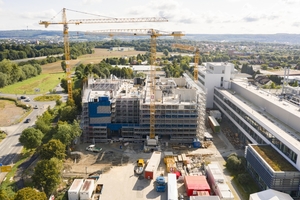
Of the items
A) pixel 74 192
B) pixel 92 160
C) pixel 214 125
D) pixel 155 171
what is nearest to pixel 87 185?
pixel 74 192

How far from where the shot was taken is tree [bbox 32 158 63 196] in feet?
104

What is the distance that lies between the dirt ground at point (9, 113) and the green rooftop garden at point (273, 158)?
52480mm

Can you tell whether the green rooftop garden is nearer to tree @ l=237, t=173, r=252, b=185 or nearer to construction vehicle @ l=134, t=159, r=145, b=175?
tree @ l=237, t=173, r=252, b=185

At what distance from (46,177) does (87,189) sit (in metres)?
5.23

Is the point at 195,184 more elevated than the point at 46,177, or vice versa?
the point at 46,177

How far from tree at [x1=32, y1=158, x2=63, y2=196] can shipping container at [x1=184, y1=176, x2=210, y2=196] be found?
1666 centimetres

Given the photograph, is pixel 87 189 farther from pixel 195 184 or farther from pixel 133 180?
pixel 195 184

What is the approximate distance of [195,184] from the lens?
3372cm

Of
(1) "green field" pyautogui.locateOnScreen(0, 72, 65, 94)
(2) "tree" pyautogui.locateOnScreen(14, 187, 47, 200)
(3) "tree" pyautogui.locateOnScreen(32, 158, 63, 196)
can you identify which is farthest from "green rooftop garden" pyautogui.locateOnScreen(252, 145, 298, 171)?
(1) "green field" pyautogui.locateOnScreen(0, 72, 65, 94)

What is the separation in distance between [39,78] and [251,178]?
99139 mm

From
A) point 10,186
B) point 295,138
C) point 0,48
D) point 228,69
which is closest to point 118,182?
point 10,186

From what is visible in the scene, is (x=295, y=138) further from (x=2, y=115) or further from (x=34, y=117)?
(x=2, y=115)

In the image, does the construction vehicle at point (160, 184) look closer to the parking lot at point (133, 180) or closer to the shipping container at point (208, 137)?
the parking lot at point (133, 180)

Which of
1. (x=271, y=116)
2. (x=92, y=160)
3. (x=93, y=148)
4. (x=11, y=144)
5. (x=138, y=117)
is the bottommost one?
(x=92, y=160)
